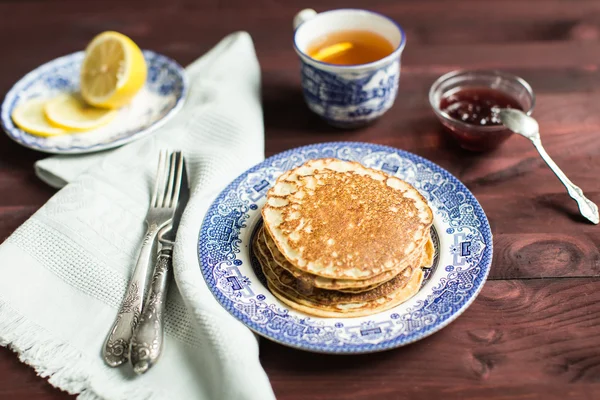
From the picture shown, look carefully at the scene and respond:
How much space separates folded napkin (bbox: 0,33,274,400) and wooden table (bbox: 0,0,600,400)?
0.28 ft

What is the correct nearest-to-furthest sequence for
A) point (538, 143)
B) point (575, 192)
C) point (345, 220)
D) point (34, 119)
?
point (345, 220), point (575, 192), point (538, 143), point (34, 119)

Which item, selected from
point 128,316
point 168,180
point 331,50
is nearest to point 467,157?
point 331,50

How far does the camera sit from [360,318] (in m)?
1.48

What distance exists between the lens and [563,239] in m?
1.78

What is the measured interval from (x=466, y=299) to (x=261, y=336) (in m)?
0.50

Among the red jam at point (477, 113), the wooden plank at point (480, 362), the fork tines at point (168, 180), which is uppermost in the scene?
the fork tines at point (168, 180)

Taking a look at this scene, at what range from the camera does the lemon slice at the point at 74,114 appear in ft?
7.23

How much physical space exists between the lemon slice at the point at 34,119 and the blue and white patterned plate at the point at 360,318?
0.76 m

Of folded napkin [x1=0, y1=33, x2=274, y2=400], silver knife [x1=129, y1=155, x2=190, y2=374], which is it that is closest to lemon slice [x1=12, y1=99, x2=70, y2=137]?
→ folded napkin [x1=0, y1=33, x2=274, y2=400]

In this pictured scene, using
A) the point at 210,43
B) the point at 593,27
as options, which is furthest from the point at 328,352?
the point at 593,27

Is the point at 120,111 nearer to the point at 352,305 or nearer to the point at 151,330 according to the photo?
the point at 151,330

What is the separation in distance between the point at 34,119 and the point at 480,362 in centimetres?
171

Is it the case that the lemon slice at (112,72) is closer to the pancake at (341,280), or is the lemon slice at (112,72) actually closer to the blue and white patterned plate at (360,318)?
the blue and white patterned plate at (360,318)

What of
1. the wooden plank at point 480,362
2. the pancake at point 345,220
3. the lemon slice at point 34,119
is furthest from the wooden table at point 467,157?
the pancake at point 345,220
